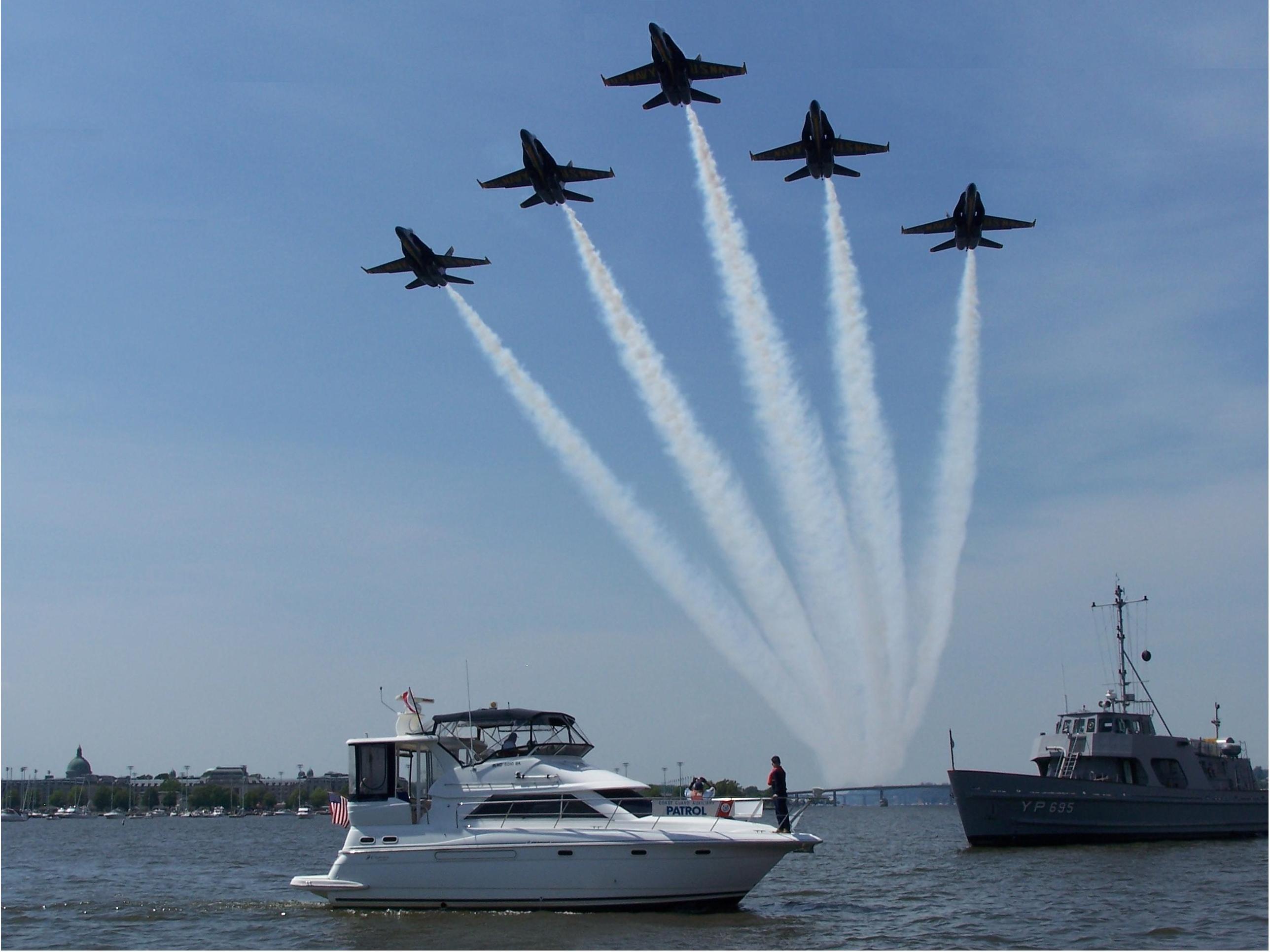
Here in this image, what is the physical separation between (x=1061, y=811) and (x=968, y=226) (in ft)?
78.1

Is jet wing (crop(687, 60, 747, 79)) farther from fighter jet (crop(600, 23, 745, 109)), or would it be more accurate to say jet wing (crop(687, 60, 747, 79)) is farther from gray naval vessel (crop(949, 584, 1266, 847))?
gray naval vessel (crop(949, 584, 1266, 847))

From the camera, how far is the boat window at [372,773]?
1005 inches

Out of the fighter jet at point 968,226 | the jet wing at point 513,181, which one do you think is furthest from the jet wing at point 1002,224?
the jet wing at point 513,181

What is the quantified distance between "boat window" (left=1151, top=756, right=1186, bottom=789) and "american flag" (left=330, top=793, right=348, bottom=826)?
121 ft

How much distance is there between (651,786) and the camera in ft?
83.0

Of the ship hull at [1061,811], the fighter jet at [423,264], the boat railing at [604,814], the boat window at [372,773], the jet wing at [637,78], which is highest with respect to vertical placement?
the jet wing at [637,78]

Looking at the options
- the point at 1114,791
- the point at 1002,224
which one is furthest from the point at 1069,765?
the point at 1002,224

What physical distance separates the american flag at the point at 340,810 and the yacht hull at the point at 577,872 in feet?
6.39

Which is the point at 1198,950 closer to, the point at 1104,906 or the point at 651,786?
the point at 1104,906

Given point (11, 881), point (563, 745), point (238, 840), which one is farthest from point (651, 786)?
point (238, 840)

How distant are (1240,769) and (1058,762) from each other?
1249cm

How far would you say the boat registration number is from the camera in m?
43.0

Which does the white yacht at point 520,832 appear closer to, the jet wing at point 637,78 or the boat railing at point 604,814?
the boat railing at point 604,814

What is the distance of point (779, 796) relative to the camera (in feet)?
76.7
